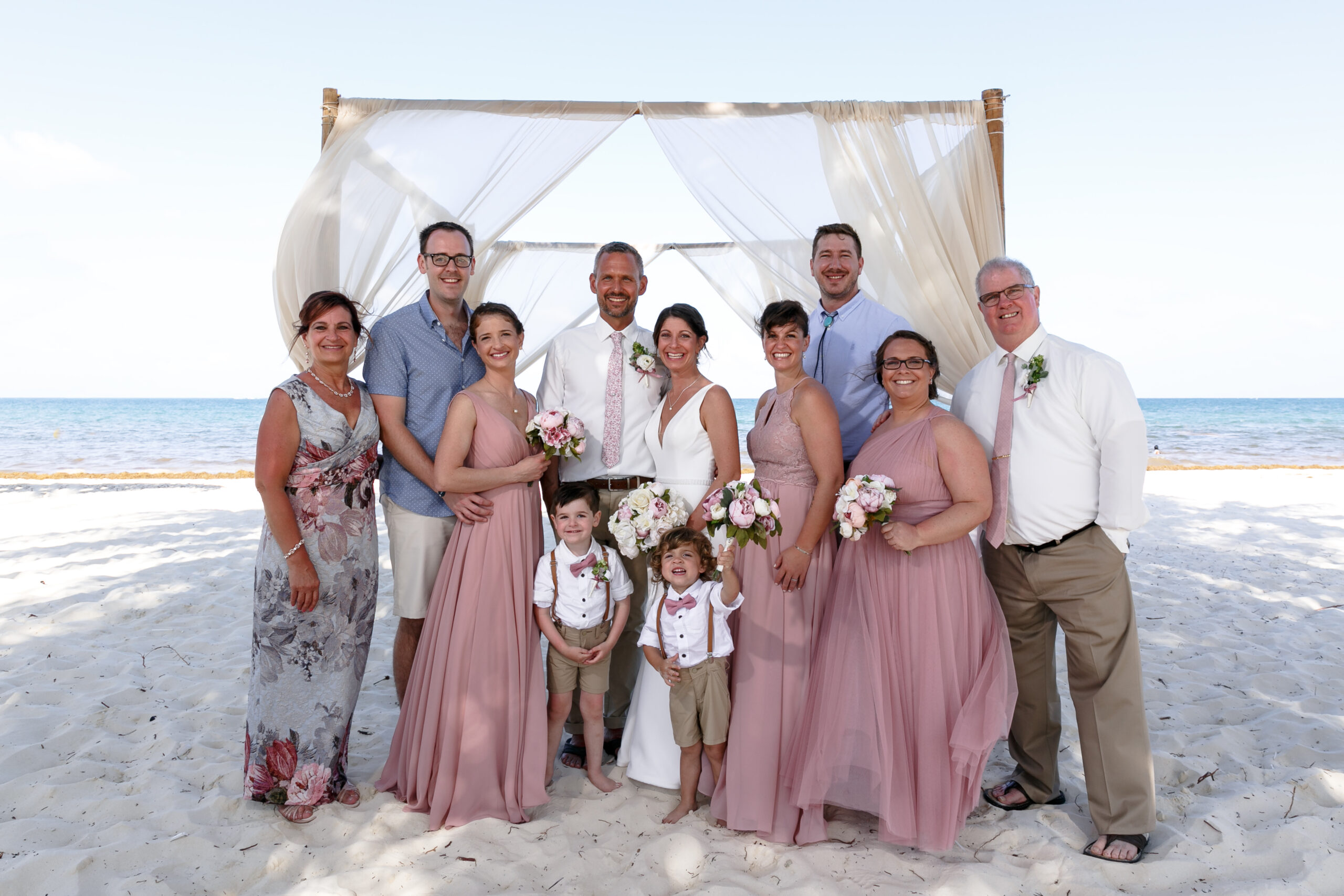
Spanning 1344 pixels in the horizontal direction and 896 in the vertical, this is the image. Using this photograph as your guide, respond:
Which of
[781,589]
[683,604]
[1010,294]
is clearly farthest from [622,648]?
[1010,294]

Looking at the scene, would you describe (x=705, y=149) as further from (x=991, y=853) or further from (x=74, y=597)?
(x=74, y=597)

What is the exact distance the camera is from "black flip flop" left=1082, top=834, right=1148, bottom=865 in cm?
287

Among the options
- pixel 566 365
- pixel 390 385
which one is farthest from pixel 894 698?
pixel 390 385

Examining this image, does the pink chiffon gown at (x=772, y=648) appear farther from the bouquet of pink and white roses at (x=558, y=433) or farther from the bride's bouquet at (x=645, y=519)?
the bouquet of pink and white roses at (x=558, y=433)

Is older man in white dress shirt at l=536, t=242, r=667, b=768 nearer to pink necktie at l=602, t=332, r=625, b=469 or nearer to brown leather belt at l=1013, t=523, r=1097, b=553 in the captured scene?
pink necktie at l=602, t=332, r=625, b=469

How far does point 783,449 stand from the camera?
3.29 m

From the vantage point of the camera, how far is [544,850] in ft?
9.71

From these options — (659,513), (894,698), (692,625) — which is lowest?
(894,698)

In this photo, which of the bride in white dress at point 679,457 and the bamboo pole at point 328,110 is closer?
the bride in white dress at point 679,457

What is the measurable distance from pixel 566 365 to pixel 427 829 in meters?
2.25

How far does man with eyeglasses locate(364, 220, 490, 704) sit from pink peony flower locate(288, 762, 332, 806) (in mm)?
678

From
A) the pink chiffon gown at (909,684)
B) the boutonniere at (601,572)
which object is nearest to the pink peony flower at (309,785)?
the boutonniere at (601,572)

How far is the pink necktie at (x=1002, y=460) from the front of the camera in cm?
310

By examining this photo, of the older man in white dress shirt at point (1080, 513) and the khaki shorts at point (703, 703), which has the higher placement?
the older man in white dress shirt at point (1080, 513)
